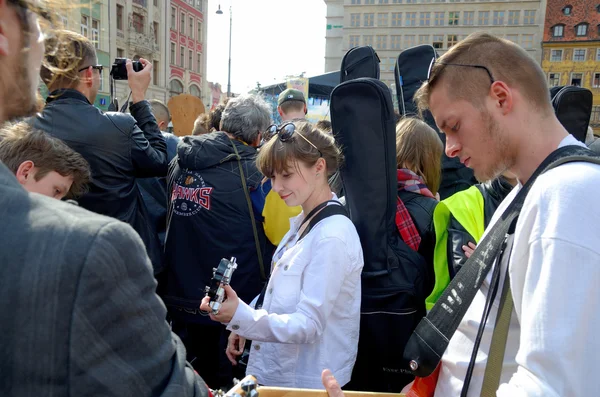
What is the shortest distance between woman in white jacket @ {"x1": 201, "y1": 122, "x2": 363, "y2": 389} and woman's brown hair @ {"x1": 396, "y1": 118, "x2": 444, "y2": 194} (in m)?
0.63

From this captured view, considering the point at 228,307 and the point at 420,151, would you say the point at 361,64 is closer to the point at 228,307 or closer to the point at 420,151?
the point at 420,151

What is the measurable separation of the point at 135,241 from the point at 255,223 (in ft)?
7.25

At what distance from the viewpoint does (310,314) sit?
6.15ft

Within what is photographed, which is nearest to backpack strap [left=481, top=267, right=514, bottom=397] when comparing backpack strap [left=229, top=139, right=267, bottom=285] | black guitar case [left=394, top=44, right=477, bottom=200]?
backpack strap [left=229, top=139, right=267, bottom=285]

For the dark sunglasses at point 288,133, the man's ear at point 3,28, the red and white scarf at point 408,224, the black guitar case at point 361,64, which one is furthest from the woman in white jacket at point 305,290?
the black guitar case at point 361,64

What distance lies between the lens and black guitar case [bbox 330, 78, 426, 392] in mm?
2252

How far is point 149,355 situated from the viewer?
729 millimetres

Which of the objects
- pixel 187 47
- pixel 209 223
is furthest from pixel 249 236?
pixel 187 47

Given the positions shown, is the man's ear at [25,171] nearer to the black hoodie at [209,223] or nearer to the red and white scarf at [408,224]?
the black hoodie at [209,223]

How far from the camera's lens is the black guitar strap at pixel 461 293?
1.24m

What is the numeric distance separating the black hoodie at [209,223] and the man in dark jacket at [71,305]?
2.18m

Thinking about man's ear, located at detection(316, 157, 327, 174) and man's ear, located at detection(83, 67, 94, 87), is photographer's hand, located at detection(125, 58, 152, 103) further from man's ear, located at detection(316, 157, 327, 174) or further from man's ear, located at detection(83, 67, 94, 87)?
man's ear, located at detection(316, 157, 327, 174)

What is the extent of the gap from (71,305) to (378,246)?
1.80 meters

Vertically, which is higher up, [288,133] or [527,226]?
[288,133]
